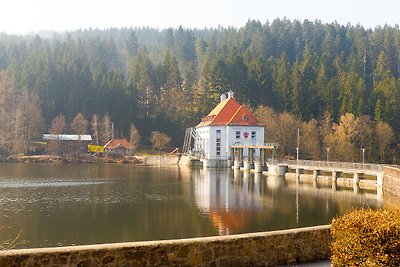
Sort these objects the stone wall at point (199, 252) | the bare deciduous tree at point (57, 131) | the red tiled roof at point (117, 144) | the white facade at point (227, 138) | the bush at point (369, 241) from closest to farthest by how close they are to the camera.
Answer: the bush at point (369, 241) < the stone wall at point (199, 252) < the white facade at point (227, 138) < the bare deciduous tree at point (57, 131) < the red tiled roof at point (117, 144)

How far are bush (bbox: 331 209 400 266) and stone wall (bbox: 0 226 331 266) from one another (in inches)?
144

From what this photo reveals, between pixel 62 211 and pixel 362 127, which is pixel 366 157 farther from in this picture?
pixel 62 211

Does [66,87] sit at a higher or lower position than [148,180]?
higher

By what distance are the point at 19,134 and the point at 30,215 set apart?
7051cm

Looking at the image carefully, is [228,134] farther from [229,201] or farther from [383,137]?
[229,201]

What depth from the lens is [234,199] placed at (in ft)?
122

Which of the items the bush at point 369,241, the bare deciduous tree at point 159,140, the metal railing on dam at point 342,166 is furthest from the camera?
the bare deciduous tree at point 159,140

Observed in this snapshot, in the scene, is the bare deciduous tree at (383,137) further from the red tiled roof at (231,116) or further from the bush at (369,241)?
the bush at (369,241)

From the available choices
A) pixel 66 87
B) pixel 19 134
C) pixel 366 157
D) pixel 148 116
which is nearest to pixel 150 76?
pixel 148 116

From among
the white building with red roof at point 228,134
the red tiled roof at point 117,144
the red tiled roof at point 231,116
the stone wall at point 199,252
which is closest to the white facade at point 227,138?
the white building with red roof at point 228,134

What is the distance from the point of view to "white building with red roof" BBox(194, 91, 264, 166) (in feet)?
257

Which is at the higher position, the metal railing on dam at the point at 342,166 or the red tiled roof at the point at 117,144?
the red tiled roof at the point at 117,144

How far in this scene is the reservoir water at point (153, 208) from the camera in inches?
921

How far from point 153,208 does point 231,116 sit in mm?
50749
